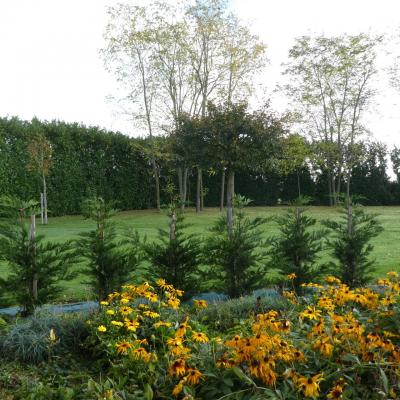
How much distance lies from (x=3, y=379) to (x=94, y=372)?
0.60m

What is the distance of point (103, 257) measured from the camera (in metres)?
4.89

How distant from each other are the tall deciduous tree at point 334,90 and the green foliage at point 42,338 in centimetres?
2383

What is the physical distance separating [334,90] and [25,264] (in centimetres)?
2527

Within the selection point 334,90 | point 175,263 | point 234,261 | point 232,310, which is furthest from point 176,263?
point 334,90

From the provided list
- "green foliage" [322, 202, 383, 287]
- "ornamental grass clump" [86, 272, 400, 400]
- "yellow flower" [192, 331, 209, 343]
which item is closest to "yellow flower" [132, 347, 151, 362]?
"ornamental grass clump" [86, 272, 400, 400]

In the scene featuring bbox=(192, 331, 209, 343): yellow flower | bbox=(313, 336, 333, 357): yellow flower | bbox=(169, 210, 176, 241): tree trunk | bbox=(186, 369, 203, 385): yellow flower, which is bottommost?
bbox=(186, 369, 203, 385): yellow flower

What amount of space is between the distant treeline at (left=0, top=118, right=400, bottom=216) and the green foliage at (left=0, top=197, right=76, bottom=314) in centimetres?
1122

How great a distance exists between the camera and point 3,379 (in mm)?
2988

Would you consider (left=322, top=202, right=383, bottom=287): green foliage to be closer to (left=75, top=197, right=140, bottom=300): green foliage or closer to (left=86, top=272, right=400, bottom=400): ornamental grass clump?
(left=86, top=272, right=400, bottom=400): ornamental grass clump

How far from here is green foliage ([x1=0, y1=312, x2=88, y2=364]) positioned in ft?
11.2

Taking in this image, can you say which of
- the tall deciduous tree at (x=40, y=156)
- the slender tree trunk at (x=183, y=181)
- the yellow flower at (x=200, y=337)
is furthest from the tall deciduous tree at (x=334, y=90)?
the yellow flower at (x=200, y=337)

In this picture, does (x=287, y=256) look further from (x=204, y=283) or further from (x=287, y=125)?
(x=287, y=125)

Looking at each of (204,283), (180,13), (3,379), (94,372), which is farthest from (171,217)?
(180,13)

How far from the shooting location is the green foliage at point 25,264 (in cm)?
464
